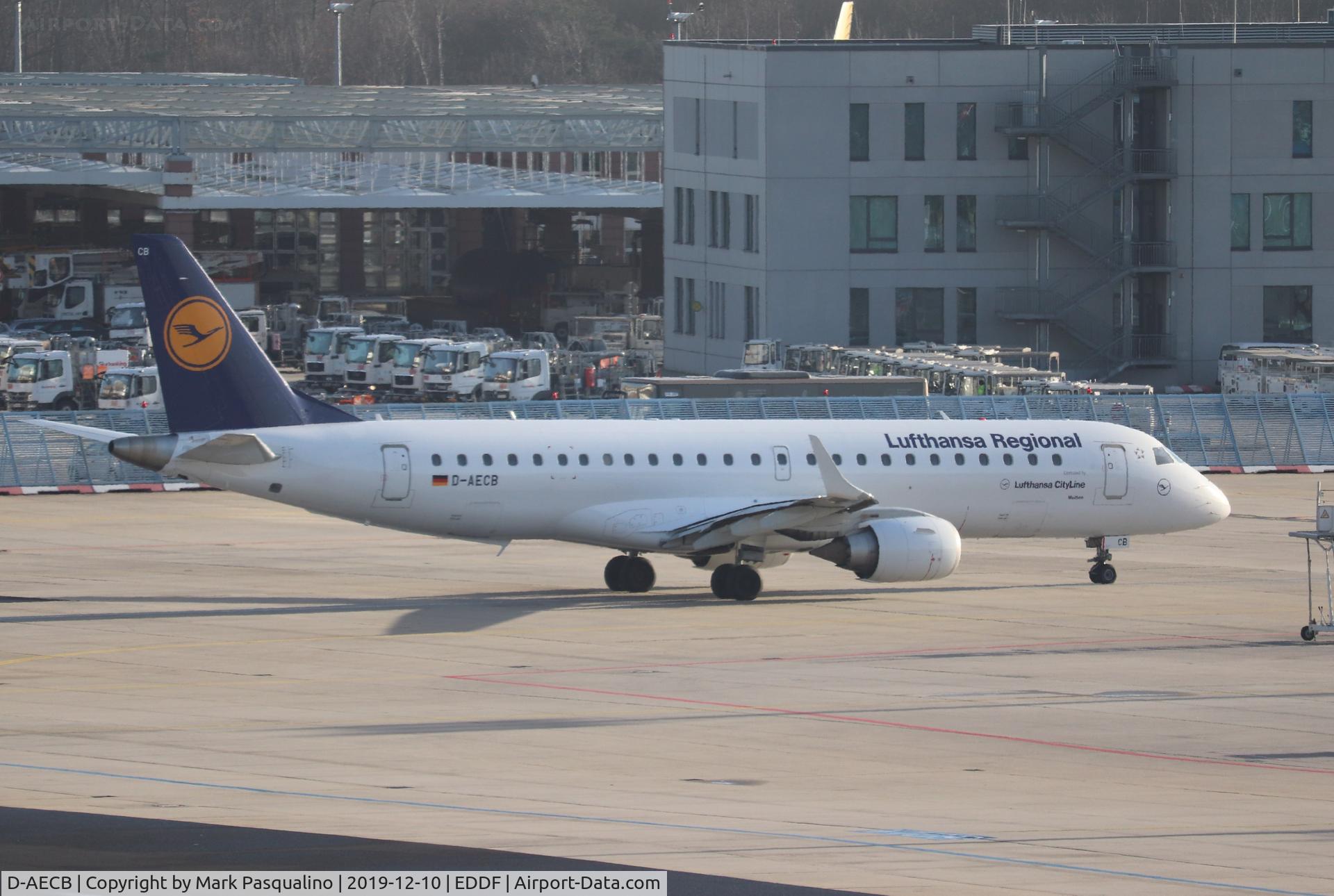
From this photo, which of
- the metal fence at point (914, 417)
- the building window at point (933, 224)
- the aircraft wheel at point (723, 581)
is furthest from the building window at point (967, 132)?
the aircraft wheel at point (723, 581)

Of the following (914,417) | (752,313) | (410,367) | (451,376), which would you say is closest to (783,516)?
(914,417)

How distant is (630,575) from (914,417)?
2573 centimetres

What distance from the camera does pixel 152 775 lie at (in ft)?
75.6

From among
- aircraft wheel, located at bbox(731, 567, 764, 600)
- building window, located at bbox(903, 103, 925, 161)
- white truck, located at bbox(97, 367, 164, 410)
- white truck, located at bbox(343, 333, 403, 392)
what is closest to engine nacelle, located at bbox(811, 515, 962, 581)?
aircraft wheel, located at bbox(731, 567, 764, 600)

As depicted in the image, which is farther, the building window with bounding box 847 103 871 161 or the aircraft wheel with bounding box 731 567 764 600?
the building window with bounding box 847 103 871 161

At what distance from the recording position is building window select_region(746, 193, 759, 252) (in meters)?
→ 84.0

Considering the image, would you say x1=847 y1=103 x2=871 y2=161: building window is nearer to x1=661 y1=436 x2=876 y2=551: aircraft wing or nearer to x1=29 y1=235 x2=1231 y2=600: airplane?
x1=29 y1=235 x2=1231 y2=600: airplane

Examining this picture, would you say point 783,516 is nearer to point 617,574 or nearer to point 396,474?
point 617,574

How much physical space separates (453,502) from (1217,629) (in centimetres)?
1428

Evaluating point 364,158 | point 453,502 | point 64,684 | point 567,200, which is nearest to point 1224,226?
point 567,200

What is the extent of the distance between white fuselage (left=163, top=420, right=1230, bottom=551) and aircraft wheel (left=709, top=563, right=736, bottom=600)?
37.3 inches

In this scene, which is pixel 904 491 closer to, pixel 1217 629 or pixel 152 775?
pixel 1217 629

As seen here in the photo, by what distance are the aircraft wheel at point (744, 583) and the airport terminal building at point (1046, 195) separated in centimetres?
4471

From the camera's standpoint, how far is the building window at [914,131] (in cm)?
8219
